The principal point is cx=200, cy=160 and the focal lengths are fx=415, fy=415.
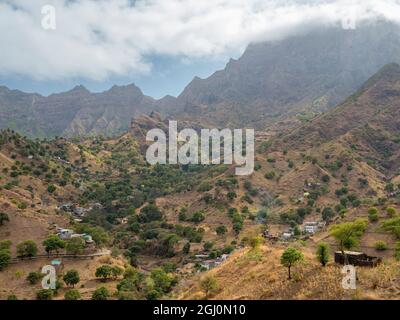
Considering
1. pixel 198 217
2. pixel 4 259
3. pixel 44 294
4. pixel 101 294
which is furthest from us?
pixel 198 217

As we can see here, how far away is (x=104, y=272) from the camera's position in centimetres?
5678

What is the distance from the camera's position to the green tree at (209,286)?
27.2m

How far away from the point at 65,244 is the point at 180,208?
53.0 meters

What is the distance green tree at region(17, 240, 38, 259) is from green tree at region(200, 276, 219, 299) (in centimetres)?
4271

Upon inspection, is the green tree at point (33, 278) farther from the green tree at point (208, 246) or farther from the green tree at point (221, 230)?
the green tree at point (221, 230)

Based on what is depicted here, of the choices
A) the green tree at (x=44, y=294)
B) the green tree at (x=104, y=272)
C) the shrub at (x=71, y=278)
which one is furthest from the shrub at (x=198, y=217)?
the green tree at (x=44, y=294)

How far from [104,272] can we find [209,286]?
108 feet

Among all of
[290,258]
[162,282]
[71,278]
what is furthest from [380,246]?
[71,278]

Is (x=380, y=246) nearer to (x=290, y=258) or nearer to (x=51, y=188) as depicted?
(x=290, y=258)

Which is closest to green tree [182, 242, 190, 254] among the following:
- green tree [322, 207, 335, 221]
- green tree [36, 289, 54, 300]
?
green tree [322, 207, 335, 221]

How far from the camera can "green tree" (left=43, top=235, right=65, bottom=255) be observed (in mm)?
62188

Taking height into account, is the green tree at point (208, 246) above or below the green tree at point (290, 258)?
below

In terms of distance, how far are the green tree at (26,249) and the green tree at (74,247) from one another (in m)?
4.88

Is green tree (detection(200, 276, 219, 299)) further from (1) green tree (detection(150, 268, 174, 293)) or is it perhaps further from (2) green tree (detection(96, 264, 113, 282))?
(2) green tree (detection(96, 264, 113, 282))
